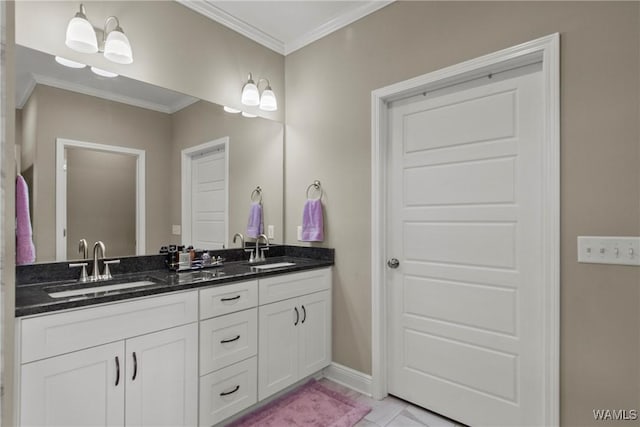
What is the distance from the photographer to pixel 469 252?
1.93m

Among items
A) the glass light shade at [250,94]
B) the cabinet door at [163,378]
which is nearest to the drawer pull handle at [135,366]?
the cabinet door at [163,378]

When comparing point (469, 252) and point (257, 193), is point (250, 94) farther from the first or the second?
point (469, 252)

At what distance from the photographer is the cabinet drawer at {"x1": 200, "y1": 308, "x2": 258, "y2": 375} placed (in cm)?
176

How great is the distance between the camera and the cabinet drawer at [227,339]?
1759 mm

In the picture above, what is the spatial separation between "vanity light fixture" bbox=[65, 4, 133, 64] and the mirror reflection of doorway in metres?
0.53

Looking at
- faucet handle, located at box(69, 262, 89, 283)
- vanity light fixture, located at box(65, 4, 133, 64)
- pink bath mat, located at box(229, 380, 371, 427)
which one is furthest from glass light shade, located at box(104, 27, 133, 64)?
pink bath mat, located at box(229, 380, 371, 427)

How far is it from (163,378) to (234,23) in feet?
7.75


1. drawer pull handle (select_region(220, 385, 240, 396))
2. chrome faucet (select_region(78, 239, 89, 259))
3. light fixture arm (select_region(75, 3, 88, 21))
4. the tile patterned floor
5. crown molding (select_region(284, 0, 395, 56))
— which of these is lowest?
the tile patterned floor

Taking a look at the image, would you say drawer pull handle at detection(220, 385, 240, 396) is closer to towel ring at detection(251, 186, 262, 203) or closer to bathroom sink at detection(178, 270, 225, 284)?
bathroom sink at detection(178, 270, 225, 284)

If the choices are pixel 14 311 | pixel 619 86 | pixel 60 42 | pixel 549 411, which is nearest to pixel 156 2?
pixel 60 42

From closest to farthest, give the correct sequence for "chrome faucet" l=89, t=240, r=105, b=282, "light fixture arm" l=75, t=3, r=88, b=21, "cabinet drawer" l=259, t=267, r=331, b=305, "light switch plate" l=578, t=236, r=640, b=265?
"light switch plate" l=578, t=236, r=640, b=265
"light fixture arm" l=75, t=3, r=88, b=21
"chrome faucet" l=89, t=240, r=105, b=282
"cabinet drawer" l=259, t=267, r=331, b=305

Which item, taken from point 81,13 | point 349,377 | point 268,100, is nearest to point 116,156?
point 81,13

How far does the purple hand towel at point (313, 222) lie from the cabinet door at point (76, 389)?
1.42m

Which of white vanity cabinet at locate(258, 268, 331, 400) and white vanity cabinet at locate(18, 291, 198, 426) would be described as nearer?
white vanity cabinet at locate(18, 291, 198, 426)
